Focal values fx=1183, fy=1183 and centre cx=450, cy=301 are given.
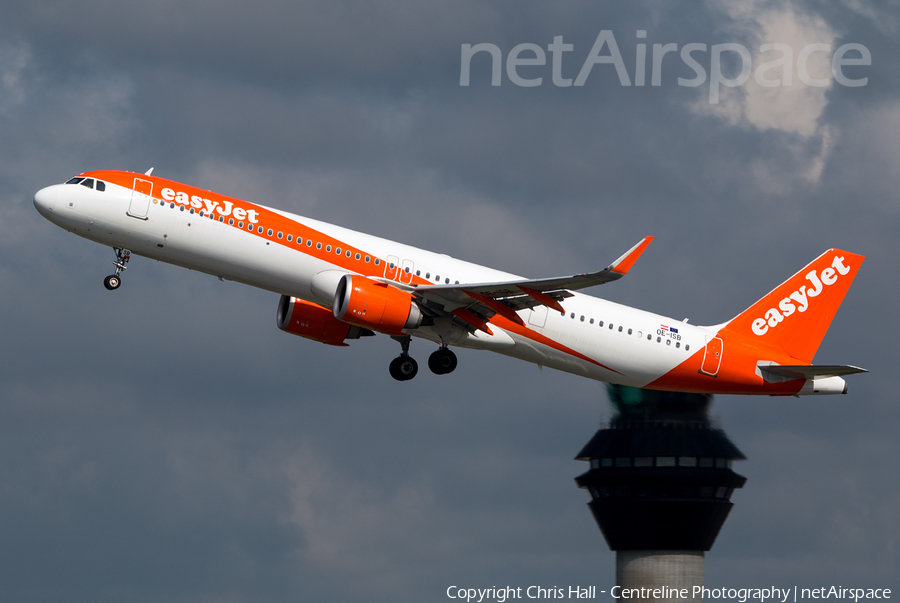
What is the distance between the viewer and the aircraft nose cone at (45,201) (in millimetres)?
43625

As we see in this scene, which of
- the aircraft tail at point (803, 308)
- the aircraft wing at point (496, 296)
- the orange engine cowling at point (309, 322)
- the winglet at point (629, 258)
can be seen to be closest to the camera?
the winglet at point (629, 258)

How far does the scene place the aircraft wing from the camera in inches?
1686

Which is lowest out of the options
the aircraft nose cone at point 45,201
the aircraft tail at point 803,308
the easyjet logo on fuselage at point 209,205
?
the aircraft nose cone at point 45,201

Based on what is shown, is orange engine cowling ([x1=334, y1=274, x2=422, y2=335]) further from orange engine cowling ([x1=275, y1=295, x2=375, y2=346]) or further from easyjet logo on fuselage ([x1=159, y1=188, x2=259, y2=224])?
orange engine cowling ([x1=275, y1=295, x2=375, y2=346])

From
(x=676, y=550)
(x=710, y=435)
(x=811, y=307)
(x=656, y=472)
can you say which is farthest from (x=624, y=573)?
(x=811, y=307)

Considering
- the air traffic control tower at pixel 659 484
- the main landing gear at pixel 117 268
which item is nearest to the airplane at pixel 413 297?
the main landing gear at pixel 117 268

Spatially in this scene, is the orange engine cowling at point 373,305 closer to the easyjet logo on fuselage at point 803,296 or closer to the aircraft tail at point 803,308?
the aircraft tail at point 803,308

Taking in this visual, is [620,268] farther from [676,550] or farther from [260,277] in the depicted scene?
[676,550]

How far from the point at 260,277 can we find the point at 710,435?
6185 centimetres

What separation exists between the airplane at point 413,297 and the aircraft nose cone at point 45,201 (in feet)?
0.15

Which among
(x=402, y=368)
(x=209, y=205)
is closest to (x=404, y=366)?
(x=402, y=368)

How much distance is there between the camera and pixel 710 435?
98.5 metres

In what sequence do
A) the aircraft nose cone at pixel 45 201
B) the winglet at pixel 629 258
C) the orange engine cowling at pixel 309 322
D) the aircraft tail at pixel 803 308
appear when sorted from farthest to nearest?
the aircraft tail at pixel 803 308
the orange engine cowling at pixel 309 322
the aircraft nose cone at pixel 45 201
the winglet at pixel 629 258

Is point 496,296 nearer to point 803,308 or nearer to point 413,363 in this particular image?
point 413,363
